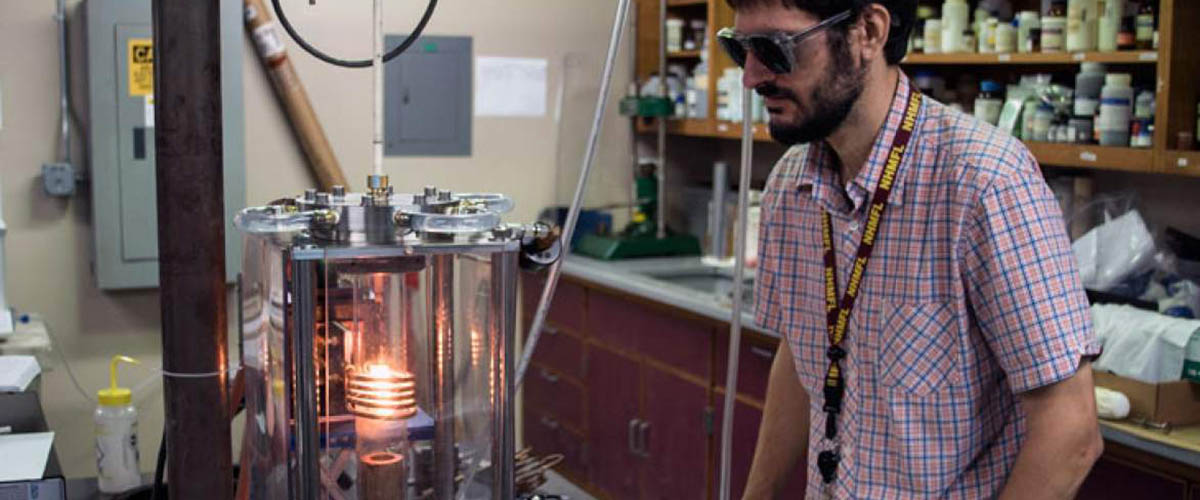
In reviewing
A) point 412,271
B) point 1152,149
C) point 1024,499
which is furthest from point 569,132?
point 412,271

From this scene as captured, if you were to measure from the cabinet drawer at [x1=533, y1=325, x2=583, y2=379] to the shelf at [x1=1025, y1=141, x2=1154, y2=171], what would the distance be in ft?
5.67

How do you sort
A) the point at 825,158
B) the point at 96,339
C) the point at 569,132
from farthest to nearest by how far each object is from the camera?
the point at 569,132
the point at 96,339
the point at 825,158

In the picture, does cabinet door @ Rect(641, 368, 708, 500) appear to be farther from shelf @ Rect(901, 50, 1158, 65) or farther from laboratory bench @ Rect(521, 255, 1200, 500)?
shelf @ Rect(901, 50, 1158, 65)

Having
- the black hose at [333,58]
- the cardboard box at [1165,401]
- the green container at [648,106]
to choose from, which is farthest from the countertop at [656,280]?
→ the black hose at [333,58]

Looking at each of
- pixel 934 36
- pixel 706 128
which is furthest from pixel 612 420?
pixel 934 36

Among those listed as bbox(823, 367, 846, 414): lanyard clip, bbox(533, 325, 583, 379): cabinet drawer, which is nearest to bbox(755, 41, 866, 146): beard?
bbox(823, 367, 846, 414): lanyard clip

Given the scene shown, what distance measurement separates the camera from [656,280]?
13.1ft

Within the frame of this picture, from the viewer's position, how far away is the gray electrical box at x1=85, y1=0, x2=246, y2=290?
360 centimetres

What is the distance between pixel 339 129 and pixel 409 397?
307 cm

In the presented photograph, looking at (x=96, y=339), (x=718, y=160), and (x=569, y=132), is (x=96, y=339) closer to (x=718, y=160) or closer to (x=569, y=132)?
(x=569, y=132)

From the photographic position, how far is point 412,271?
1121mm

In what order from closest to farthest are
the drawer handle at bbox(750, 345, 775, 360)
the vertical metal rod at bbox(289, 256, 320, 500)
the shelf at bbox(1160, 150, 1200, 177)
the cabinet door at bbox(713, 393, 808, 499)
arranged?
the vertical metal rod at bbox(289, 256, 320, 500)
the shelf at bbox(1160, 150, 1200, 177)
the drawer handle at bbox(750, 345, 775, 360)
the cabinet door at bbox(713, 393, 808, 499)

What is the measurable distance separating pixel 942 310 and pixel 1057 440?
21 cm

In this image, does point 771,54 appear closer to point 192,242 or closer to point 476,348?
point 476,348
